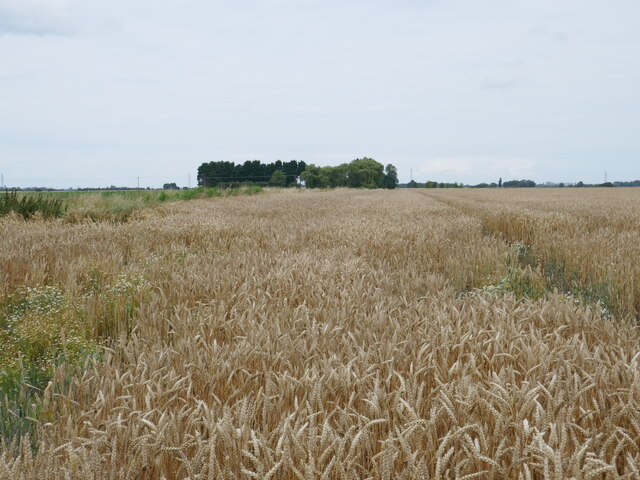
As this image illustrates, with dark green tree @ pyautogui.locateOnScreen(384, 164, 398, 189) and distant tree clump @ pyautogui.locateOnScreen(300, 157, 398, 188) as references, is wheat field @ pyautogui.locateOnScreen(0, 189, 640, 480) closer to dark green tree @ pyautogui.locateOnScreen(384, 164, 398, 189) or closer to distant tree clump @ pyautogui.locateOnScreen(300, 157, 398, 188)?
distant tree clump @ pyautogui.locateOnScreen(300, 157, 398, 188)

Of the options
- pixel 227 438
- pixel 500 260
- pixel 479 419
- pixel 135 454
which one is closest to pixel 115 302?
pixel 135 454

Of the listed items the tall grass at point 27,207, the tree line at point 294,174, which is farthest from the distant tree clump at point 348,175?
the tall grass at point 27,207

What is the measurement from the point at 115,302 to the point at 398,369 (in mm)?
2530

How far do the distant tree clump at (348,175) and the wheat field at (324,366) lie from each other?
109 meters

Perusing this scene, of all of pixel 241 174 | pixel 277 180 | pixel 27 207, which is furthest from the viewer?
pixel 241 174

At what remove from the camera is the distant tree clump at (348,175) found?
377ft

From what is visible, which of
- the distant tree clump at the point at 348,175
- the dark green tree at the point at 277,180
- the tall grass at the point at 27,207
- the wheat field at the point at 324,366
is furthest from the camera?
the distant tree clump at the point at 348,175

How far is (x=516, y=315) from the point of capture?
2848 mm

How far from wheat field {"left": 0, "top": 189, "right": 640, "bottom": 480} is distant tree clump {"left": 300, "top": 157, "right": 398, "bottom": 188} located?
109m

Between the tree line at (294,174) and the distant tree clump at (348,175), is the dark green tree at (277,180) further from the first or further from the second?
the distant tree clump at (348,175)

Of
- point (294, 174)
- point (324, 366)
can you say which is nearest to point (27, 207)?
point (324, 366)

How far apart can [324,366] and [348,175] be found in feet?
411

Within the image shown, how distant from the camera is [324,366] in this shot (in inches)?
71.7

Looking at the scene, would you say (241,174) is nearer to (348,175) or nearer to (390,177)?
(348,175)
